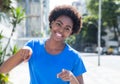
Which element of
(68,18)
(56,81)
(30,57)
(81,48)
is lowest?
(81,48)

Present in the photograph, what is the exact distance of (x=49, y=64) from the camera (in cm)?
287

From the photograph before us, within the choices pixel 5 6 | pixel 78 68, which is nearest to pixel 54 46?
pixel 78 68

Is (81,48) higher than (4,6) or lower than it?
lower

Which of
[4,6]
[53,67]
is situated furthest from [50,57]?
[4,6]

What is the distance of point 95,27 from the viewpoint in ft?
240

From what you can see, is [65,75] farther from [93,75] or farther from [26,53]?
[93,75]

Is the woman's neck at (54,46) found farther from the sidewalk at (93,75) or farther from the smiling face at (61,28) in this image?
the sidewalk at (93,75)

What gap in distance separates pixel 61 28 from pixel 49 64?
10.2 inches

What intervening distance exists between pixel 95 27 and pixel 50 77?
7072cm

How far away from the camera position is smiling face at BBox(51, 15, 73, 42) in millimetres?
2889

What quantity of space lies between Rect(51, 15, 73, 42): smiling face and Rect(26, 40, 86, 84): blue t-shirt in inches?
4.4

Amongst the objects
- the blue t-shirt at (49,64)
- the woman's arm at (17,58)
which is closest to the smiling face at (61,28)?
the blue t-shirt at (49,64)

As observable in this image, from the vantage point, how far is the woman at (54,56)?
9.24ft

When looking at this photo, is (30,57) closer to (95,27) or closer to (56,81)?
(56,81)
